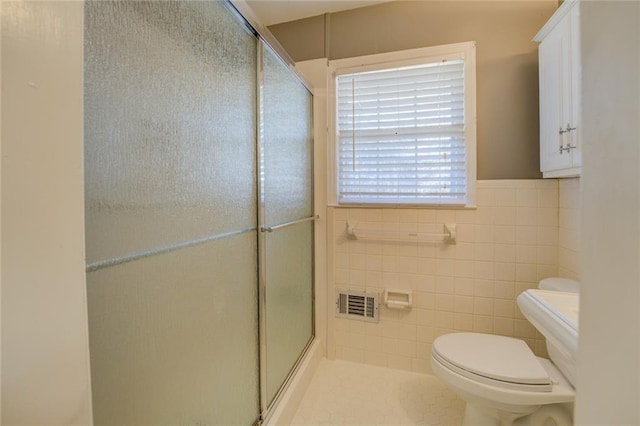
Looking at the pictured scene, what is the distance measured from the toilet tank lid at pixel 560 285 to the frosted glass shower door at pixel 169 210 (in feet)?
4.73

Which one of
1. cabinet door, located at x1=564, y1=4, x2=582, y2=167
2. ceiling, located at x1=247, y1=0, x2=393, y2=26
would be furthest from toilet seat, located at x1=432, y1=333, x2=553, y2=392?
ceiling, located at x1=247, y1=0, x2=393, y2=26

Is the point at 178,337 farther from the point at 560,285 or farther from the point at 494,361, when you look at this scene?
the point at 560,285

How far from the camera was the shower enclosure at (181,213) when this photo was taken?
61 cm

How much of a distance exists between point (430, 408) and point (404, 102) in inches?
69.3

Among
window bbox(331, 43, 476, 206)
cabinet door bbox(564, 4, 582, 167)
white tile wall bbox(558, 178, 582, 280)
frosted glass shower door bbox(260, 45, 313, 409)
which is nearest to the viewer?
cabinet door bbox(564, 4, 582, 167)

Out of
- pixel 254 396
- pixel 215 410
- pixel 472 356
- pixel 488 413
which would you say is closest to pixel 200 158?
pixel 215 410

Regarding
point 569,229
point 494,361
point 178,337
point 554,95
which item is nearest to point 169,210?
point 178,337

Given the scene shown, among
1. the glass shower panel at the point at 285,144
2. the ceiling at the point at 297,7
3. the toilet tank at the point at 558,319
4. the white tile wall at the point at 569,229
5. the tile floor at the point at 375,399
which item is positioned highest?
the ceiling at the point at 297,7

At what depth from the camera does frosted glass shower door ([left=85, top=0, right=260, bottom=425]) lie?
61 cm

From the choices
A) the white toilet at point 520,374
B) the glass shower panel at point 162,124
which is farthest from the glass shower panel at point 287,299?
the white toilet at point 520,374

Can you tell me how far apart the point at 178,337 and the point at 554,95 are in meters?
1.86

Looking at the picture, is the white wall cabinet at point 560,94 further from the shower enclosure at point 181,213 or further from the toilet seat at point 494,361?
the shower enclosure at point 181,213

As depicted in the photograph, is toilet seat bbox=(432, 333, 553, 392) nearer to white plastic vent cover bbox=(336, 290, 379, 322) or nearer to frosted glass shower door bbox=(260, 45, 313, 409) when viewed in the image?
white plastic vent cover bbox=(336, 290, 379, 322)

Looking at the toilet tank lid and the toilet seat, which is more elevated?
the toilet tank lid
